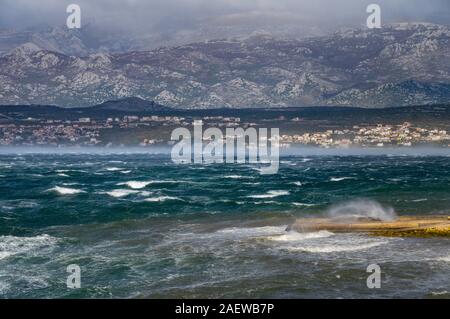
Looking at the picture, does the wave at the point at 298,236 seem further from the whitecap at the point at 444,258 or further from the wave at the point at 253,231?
the whitecap at the point at 444,258

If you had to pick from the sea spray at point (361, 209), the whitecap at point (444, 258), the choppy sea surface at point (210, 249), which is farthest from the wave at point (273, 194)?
the whitecap at point (444, 258)

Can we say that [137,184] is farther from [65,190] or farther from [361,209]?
[361,209]

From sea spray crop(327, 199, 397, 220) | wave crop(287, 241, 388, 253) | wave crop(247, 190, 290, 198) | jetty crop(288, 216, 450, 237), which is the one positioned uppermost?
jetty crop(288, 216, 450, 237)

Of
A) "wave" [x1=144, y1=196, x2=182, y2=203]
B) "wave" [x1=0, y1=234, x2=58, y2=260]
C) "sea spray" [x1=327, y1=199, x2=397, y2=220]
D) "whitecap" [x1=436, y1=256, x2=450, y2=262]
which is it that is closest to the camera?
"whitecap" [x1=436, y1=256, x2=450, y2=262]

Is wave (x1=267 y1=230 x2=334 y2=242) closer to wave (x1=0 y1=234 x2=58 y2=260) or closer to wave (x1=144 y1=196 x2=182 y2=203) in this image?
wave (x1=0 y1=234 x2=58 y2=260)

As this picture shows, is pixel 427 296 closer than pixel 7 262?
Yes

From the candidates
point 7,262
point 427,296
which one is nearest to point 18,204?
point 7,262

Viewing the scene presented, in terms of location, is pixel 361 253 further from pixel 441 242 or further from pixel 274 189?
pixel 274 189

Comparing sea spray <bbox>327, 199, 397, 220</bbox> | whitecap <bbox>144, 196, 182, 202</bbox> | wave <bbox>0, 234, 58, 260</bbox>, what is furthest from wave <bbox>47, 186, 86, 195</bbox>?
sea spray <bbox>327, 199, 397, 220</bbox>

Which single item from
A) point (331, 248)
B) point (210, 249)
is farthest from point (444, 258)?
point (210, 249)
